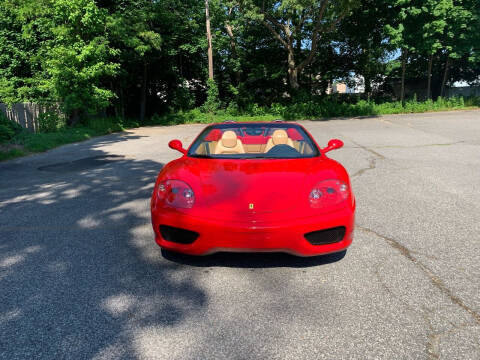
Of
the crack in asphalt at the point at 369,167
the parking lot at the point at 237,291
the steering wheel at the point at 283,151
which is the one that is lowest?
the parking lot at the point at 237,291

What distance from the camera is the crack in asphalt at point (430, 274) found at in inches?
93.4

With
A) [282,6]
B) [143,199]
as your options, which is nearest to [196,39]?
[282,6]

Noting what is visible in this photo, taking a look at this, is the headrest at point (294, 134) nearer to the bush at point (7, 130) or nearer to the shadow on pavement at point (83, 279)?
the shadow on pavement at point (83, 279)

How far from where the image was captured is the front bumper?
2.66 m

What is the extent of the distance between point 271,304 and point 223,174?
126 cm

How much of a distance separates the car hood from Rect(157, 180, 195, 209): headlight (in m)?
0.05

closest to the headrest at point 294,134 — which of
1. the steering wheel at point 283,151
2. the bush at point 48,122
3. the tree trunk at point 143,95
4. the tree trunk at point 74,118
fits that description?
the steering wheel at point 283,151

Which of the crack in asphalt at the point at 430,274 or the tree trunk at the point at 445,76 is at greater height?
the tree trunk at the point at 445,76

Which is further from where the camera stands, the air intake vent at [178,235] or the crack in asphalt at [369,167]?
the crack in asphalt at [369,167]

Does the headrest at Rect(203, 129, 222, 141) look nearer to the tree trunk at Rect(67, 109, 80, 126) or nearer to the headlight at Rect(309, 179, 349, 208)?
the headlight at Rect(309, 179, 349, 208)

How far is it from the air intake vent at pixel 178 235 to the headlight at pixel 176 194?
200 millimetres

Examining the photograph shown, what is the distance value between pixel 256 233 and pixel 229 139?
1866mm

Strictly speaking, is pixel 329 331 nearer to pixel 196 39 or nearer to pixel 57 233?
pixel 57 233

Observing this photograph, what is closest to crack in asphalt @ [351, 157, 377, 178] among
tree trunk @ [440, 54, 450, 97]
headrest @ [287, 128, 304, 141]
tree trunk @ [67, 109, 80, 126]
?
headrest @ [287, 128, 304, 141]
